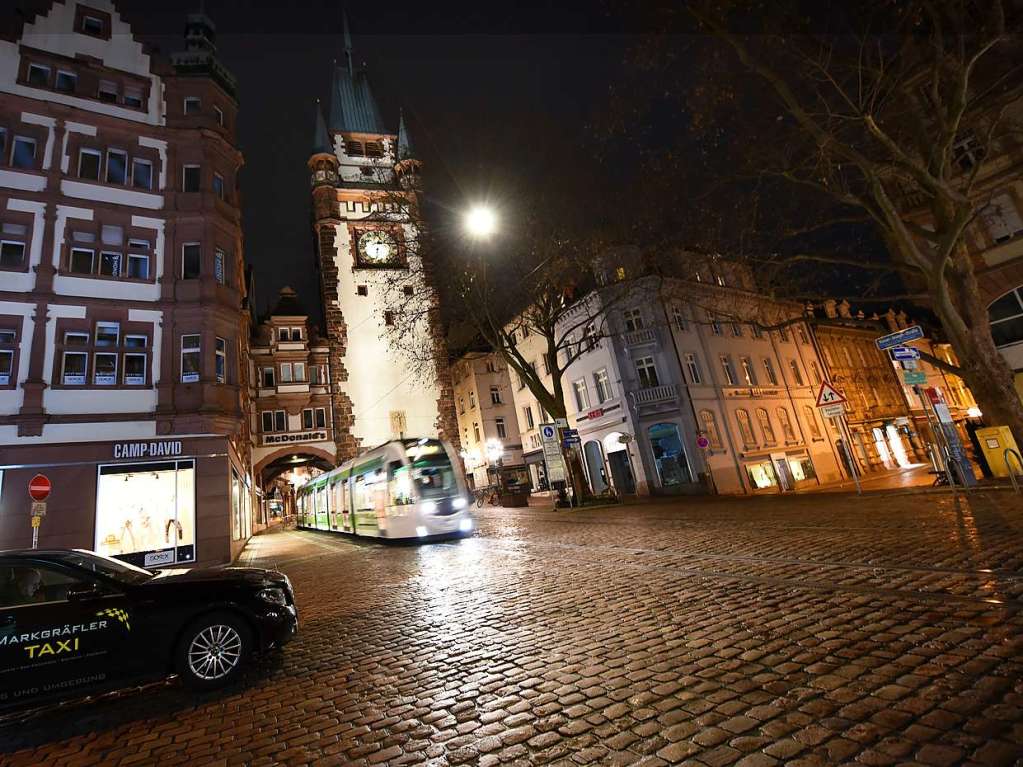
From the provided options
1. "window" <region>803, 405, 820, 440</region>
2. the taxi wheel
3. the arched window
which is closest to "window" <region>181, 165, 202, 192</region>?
the taxi wheel

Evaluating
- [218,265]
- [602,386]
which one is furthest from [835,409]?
[218,265]

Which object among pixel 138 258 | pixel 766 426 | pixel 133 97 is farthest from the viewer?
pixel 766 426

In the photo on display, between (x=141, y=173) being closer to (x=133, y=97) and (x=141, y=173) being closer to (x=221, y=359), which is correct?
(x=133, y=97)

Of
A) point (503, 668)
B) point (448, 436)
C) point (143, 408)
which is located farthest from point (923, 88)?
point (448, 436)

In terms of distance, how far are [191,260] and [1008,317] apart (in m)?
29.5

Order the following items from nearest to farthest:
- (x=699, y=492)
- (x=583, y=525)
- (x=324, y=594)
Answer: (x=324, y=594)
(x=583, y=525)
(x=699, y=492)

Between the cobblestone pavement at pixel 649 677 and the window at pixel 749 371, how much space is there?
24784 millimetres

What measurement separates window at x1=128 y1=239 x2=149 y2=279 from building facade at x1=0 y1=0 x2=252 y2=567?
0.04 meters

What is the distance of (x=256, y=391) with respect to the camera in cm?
3603

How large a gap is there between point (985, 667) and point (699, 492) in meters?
24.3

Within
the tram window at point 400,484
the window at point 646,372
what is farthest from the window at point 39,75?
the window at point 646,372

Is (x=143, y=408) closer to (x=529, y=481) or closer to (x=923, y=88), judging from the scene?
(x=923, y=88)

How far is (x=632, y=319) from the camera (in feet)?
97.2

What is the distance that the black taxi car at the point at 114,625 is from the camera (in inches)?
168
